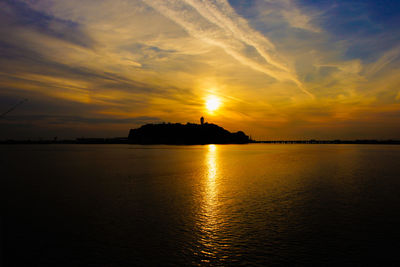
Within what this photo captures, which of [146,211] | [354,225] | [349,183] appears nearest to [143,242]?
[146,211]

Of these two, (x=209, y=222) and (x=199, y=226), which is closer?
(x=199, y=226)

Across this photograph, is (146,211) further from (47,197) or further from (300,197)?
(300,197)

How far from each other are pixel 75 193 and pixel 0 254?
13817mm

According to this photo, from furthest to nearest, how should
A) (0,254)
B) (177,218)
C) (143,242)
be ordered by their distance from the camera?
(177,218) < (143,242) < (0,254)

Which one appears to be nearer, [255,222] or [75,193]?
[255,222]

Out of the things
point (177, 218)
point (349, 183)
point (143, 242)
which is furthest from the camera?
point (349, 183)

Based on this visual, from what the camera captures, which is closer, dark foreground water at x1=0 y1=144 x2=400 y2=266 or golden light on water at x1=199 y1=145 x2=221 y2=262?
dark foreground water at x1=0 y1=144 x2=400 y2=266

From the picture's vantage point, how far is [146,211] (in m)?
19.1

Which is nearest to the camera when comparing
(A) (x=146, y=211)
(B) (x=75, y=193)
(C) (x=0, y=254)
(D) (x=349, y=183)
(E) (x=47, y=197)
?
(C) (x=0, y=254)

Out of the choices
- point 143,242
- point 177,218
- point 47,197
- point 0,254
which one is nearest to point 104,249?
point 143,242

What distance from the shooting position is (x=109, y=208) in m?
19.9

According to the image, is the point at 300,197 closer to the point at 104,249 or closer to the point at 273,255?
the point at 273,255

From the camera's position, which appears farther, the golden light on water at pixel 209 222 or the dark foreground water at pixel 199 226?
the golden light on water at pixel 209 222

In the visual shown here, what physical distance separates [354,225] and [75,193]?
23261 mm
